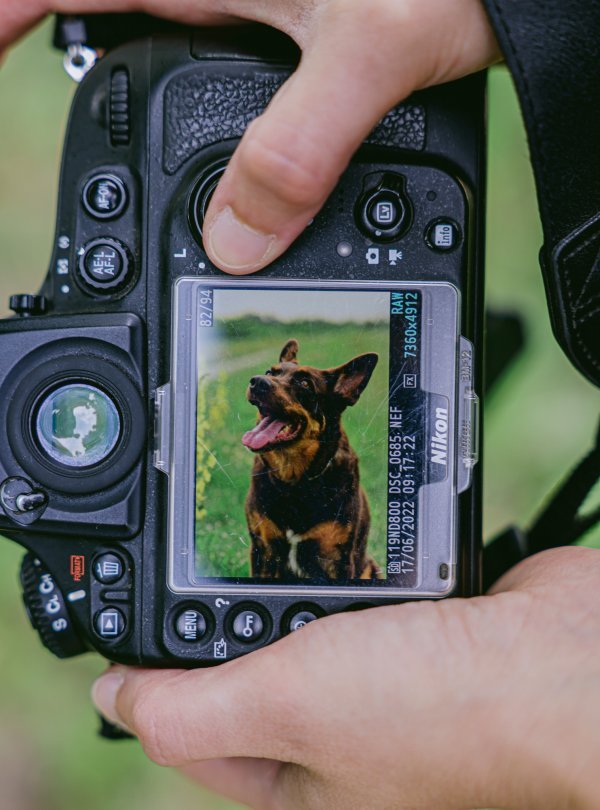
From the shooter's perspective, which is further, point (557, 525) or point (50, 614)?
point (557, 525)

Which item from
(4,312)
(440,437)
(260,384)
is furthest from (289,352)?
(4,312)

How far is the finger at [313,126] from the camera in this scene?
712 millimetres

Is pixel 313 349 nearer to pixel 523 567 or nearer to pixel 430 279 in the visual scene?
pixel 430 279

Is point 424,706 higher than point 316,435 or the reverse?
the reverse

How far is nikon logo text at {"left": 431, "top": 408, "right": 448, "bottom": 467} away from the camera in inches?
33.6

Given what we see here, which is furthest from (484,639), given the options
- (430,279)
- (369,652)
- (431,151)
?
(431,151)

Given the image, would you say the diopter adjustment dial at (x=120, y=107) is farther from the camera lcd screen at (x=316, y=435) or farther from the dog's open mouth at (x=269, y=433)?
the dog's open mouth at (x=269, y=433)

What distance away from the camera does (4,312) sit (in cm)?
146

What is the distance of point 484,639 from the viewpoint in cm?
75

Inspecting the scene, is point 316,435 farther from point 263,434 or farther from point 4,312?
point 4,312

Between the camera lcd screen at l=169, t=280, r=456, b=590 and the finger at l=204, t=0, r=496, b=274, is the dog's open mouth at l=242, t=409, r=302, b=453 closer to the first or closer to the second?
the camera lcd screen at l=169, t=280, r=456, b=590

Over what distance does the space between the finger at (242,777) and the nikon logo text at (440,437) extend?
0.35 m

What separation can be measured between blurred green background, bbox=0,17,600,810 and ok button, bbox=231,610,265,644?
69 centimetres

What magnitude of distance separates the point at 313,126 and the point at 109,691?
64 cm
